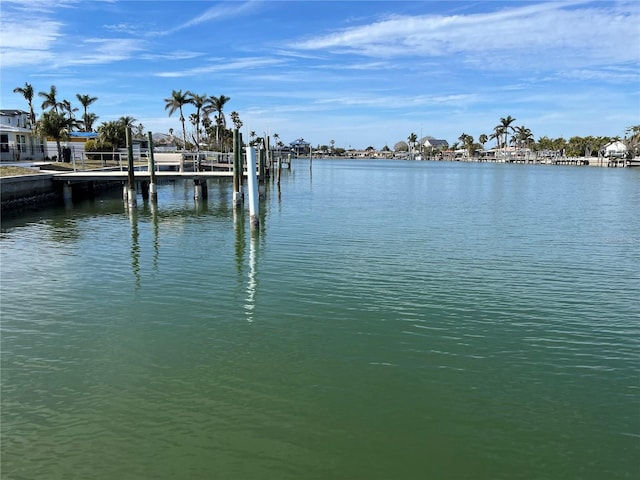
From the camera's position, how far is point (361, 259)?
63.3 feet

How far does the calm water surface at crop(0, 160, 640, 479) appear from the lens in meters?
7.43

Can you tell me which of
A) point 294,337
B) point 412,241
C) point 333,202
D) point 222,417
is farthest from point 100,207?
point 222,417

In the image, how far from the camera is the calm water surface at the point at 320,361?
743 cm

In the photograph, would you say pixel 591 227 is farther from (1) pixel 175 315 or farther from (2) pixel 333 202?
(1) pixel 175 315

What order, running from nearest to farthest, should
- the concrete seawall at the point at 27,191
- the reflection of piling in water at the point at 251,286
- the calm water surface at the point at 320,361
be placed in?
the calm water surface at the point at 320,361, the reflection of piling in water at the point at 251,286, the concrete seawall at the point at 27,191

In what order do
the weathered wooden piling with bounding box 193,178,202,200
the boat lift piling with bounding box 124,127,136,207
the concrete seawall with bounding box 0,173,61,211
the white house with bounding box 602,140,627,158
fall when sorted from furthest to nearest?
1. the white house with bounding box 602,140,627,158
2. the weathered wooden piling with bounding box 193,178,202,200
3. the boat lift piling with bounding box 124,127,136,207
4. the concrete seawall with bounding box 0,173,61,211

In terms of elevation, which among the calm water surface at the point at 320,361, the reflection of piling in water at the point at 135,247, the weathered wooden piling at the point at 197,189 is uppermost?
the weathered wooden piling at the point at 197,189

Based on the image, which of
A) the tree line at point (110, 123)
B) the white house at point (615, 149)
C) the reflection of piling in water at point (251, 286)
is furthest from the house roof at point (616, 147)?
the reflection of piling in water at point (251, 286)

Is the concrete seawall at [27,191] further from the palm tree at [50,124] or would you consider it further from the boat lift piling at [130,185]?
the palm tree at [50,124]

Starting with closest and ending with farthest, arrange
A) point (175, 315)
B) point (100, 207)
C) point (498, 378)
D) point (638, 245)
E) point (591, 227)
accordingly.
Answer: point (498, 378) → point (175, 315) → point (638, 245) → point (591, 227) → point (100, 207)

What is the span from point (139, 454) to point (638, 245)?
2244 centimetres

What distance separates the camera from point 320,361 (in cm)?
1040

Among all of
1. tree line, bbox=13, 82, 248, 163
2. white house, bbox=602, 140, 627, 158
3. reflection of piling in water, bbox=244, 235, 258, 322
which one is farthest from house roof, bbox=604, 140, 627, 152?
reflection of piling in water, bbox=244, 235, 258, 322

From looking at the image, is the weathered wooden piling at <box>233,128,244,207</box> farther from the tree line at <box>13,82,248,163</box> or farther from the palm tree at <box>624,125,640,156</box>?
the palm tree at <box>624,125,640,156</box>
